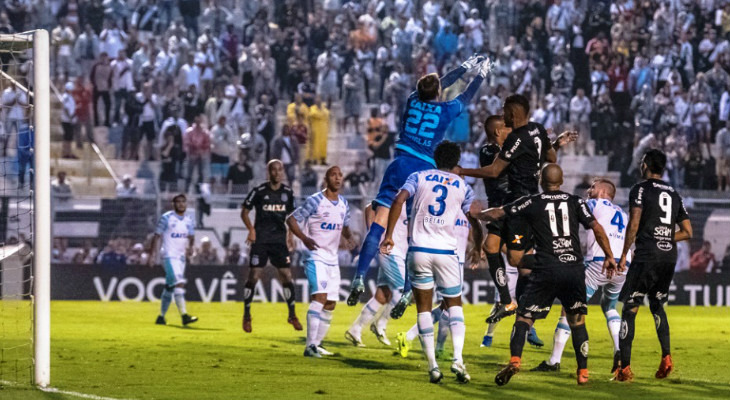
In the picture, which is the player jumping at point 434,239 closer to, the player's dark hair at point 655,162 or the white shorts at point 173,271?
the player's dark hair at point 655,162

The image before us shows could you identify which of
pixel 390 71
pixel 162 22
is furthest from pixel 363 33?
pixel 162 22

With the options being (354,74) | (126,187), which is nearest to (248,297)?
(126,187)

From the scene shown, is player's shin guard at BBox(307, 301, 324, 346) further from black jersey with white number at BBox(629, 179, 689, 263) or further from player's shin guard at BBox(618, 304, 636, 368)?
black jersey with white number at BBox(629, 179, 689, 263)

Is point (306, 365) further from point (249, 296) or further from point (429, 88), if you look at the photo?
point (249, 296)

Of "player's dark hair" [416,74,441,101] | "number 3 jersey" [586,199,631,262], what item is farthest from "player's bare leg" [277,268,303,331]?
"player's dark hair" [416,74,441,101]

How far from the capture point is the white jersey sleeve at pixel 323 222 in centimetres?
1366

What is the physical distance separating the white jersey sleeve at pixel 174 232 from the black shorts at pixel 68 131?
8867 mm

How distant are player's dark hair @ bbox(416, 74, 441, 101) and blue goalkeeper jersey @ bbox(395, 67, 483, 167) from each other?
0.08 meters

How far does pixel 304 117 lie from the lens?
27.3 m

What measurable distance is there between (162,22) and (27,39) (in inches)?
783

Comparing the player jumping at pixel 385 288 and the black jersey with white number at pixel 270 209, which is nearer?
the player jumping at pixel 385 288

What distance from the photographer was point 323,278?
13.2m

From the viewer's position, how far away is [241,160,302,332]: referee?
16797 millimetres

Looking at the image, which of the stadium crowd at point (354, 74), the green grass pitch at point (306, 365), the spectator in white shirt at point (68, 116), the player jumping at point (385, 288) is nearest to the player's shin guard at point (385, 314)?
the player jumping at point (385, 288)
